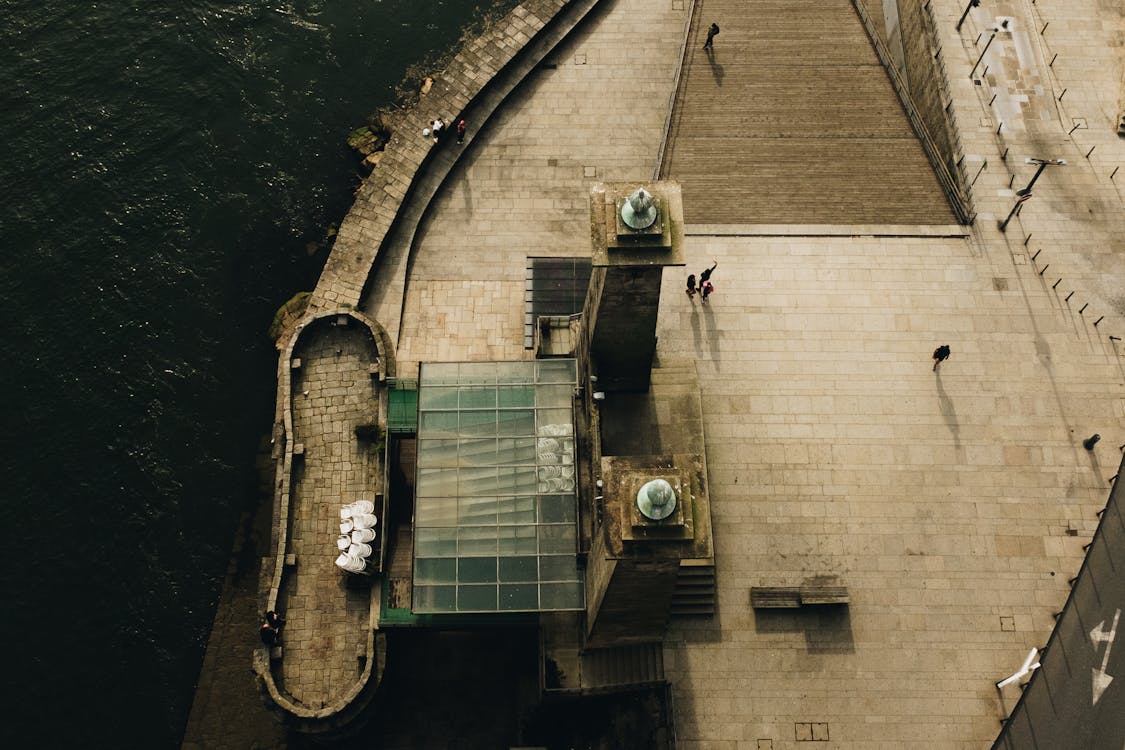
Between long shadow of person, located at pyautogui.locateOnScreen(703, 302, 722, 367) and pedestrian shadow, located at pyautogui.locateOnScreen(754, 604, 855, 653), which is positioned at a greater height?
long shadow of person, located at pyautogui.locateOnScreen(703, 302, 722, 367)

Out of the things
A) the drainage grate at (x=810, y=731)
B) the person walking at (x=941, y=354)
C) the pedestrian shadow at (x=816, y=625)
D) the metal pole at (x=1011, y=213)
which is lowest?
the drainage grate at (x=810, y=731)

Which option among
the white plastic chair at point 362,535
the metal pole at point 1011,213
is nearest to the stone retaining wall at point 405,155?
the white plastic chair at point 362,535

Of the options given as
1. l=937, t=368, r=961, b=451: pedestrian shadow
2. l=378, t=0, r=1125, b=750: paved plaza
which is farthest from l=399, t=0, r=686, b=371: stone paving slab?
l=937, t=368, r=961, b=451: pedestrian shadow

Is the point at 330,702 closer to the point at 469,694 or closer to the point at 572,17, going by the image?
the point at 469,694

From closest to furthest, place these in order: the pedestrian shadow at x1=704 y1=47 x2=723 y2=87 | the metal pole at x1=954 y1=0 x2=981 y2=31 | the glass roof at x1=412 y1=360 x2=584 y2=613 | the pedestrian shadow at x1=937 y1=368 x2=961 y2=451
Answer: the glass roof at x1=412 y1=360 x2=584 y2=613, the pedestrian shadow at x1=937 y1=368 x2=961 y2=451, the pedestrian shadow at x1=704 y1=47 x2=723 y2=87, the metal pole at x1=954 y1=0 x2=981 y2=31

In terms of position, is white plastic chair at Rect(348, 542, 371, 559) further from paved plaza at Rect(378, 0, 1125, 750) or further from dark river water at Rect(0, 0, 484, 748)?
dark river water at Rect(0, 0, 484, 748)

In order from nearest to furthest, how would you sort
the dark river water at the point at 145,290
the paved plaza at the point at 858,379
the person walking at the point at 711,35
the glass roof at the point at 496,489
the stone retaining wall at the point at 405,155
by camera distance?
the glass roof at the point at 496,489, the paved plaza at the point at 858,379, the dark river water at the point at 145,290, the stone retaining wall at the point at 405,155, the person walking at the point at 711,35

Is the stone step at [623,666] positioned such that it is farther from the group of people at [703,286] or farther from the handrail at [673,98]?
the handrail at [673,98]
